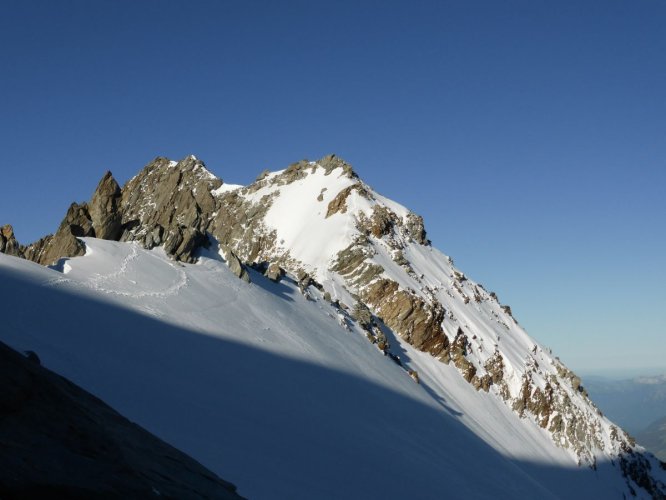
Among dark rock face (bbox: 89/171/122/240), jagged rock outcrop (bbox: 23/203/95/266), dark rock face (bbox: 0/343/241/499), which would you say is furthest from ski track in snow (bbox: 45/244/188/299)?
dark rock face (bbox: 0/343/241/499)

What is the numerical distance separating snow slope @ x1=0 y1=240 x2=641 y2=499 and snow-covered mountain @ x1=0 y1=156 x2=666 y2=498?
10 cm

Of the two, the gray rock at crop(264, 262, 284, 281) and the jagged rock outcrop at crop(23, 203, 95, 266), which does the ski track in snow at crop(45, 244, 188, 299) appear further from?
the gray rock at crop(264, 262, 284, 281)

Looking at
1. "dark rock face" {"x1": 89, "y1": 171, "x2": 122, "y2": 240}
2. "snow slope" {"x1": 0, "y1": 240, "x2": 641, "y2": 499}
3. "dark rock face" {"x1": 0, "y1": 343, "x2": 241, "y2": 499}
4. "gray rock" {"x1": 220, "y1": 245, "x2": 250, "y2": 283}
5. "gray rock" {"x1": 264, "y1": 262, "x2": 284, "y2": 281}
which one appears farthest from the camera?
"gray rock" {"x1": 264, "y1": 262, "x2": 284, "y2": 281}

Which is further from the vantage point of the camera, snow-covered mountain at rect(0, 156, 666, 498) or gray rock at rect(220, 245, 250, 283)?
gray rock at rect(220, 245, 250, 283)

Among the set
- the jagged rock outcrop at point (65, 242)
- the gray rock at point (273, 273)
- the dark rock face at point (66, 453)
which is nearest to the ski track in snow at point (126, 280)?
the jagged rock outcrop at point (65, 242)

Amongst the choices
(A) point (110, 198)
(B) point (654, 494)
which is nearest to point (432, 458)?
(A) point (110, 198)

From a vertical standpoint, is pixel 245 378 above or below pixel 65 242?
below

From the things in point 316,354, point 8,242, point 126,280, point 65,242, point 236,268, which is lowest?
point 8,242

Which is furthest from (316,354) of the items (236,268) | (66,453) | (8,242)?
(66,453)

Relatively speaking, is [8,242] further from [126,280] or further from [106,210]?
[106,210]

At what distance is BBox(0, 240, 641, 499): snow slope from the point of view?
18594 millimetres

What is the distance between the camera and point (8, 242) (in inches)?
1118

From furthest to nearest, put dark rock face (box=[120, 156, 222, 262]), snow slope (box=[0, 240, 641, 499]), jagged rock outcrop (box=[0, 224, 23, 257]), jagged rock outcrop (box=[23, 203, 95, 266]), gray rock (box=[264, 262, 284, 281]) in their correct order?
dark rock face (box=[120, 156, 222, 262])
gray rock (box=[264, 262, 284, 281])
jagged rock outcrop (box=[23, 203, 95, 266])
jagged rock outcrop (box=[0, 224, 23, 257])
snow slope (box=[0, 240, 641, 499])

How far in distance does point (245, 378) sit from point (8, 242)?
1402cm
